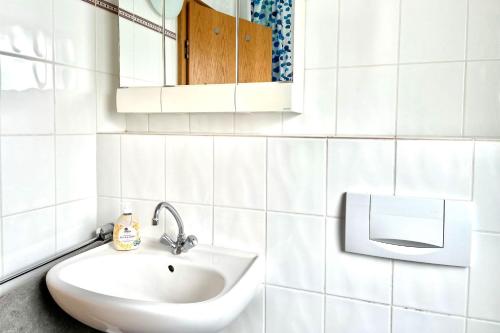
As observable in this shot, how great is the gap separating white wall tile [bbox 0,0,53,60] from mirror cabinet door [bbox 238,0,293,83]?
2.03ft

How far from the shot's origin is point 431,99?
1.16m

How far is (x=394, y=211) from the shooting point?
109 centimetres

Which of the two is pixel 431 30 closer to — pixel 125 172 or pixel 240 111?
pixel 240 111

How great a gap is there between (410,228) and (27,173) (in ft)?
3.76

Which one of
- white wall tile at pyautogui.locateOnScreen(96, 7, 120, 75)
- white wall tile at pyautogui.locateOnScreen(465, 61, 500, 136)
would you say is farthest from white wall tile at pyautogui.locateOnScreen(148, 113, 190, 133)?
white wall tile at pyautogui.locateOnScreen(465, 61, 500, 136)

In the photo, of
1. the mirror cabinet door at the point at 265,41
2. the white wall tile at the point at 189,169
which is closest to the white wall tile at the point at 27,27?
the white wall tile at the point at 189,169

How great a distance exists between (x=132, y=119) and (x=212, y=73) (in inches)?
16.9

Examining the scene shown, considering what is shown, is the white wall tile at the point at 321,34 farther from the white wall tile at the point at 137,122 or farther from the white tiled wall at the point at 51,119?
the white tiled wall at the point at 51,119

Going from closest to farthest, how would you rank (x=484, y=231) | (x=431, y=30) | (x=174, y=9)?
1. (x=484, y=231)
2. (x=431, y=30)
3. (x=174, y=9)

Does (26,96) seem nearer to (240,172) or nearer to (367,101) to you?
(240,172)

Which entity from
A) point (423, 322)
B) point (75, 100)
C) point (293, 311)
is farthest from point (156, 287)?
point (423, 322)

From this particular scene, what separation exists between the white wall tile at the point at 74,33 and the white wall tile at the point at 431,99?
3.55 feet

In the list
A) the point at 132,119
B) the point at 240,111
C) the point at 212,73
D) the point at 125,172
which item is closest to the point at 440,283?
the point at 240,111

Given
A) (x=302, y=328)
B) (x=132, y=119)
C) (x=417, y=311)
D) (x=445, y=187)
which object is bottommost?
(x=302, y=328)
